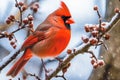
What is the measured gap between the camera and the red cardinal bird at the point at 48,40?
77.4 inches

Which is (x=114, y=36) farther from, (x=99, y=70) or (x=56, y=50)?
(x=56, y=50)

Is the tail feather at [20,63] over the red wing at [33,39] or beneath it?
beneath

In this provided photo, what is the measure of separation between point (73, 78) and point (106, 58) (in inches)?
57.1

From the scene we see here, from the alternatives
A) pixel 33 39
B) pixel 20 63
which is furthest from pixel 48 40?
pixel 20 63

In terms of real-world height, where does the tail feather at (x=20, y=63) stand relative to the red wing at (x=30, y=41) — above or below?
below

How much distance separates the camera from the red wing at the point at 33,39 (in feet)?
6.32

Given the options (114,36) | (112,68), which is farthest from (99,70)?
(114,36)

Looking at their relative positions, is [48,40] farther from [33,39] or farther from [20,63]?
[20,63]

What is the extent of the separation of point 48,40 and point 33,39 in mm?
94

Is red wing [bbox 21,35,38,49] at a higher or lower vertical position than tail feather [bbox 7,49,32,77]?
higher

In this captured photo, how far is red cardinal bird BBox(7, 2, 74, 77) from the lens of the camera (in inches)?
77.4

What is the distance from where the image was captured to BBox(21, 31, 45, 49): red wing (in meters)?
1.93

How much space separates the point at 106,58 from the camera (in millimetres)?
2158

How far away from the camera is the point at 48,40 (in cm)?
206
